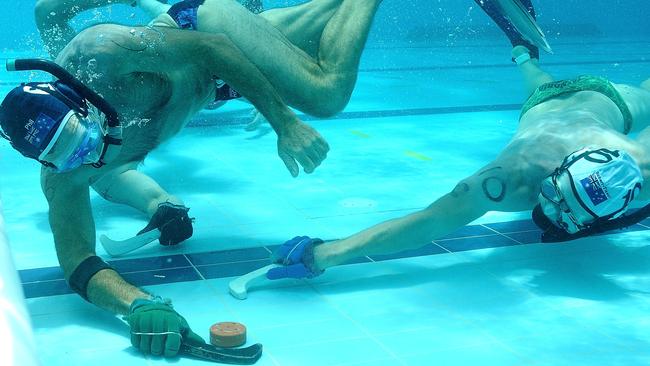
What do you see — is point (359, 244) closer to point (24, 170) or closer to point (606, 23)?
point (24, 170)

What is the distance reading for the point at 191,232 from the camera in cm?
388

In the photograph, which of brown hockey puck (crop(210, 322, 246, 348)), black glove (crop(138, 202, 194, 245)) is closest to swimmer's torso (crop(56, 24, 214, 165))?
black glove (crop(138, 202, 194, 245))

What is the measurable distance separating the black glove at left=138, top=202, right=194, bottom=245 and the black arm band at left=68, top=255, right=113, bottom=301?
799 millimetres

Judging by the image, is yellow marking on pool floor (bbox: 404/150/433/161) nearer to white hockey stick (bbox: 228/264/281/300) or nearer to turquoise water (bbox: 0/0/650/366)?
turquoise water (bbox: 0/0/650/366)

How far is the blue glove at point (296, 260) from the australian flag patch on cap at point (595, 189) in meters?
1.23

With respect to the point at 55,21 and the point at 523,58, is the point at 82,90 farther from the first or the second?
the point at 523,58

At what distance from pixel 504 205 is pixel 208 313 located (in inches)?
57.1

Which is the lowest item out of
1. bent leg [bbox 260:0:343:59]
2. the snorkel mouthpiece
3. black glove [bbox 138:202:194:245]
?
black glove [bbox 138:202:194:245]

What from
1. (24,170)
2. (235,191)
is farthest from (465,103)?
(24,170)

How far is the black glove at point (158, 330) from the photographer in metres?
2.59

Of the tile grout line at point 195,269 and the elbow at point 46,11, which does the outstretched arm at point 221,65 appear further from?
the elbow at point 46,11

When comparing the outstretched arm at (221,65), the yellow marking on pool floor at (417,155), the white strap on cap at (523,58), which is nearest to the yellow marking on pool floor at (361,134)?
the yellow marking on pool floor at (417,155)

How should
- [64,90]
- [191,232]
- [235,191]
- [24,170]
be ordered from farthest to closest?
[24,170], [235,191], [191,232], [64,90]

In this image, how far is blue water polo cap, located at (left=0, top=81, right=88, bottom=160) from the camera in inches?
95.2
